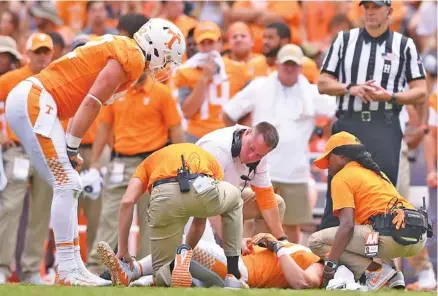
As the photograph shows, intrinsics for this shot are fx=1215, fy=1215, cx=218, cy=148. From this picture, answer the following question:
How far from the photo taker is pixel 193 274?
28.2ft

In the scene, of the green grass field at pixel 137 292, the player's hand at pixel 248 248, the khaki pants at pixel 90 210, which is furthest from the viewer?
the khaki pants at pixel 90 210

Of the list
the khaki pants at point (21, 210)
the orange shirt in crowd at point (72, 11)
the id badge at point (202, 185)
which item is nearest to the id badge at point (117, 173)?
the khaki pants at point (21, 210)

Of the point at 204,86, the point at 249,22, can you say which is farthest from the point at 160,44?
the point at 249,22

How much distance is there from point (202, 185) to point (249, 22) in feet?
23.6

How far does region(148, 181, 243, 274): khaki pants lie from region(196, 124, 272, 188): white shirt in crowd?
67 cm

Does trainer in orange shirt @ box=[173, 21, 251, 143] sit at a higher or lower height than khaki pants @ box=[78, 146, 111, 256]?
higher

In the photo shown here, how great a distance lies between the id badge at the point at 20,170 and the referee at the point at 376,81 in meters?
3.04

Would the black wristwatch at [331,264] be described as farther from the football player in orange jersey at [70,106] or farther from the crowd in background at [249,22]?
the crowd in background at [249,22]

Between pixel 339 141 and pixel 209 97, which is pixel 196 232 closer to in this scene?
pixel 339 141

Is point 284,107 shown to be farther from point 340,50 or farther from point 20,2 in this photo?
point 20,2

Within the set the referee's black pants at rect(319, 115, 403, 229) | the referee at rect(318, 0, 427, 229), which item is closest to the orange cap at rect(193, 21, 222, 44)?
the referee at rect(318, 0, 427, 229)

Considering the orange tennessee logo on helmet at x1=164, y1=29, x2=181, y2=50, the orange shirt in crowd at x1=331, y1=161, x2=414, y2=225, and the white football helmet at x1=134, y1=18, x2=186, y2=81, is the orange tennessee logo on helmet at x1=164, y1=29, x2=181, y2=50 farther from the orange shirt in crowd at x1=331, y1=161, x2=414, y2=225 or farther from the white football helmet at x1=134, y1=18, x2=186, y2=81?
the orange shirt in crowd at x1=331, y1=161, x2=414, y2=225

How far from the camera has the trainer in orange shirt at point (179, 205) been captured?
859 cm

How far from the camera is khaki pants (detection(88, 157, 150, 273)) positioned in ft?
36.7
